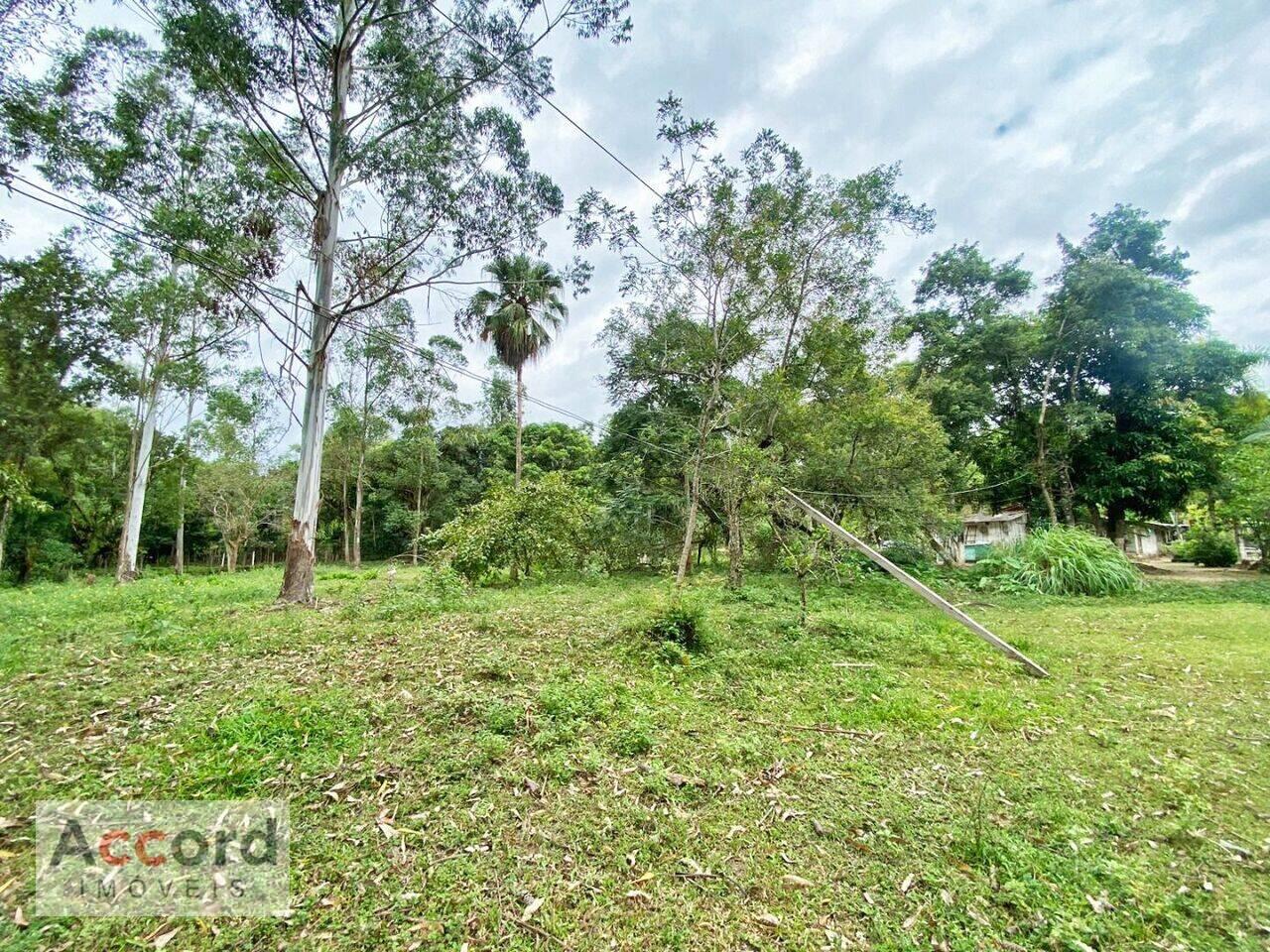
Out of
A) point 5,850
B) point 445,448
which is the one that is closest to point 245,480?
point 445,448

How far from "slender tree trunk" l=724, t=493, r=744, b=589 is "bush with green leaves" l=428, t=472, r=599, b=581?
3.44m

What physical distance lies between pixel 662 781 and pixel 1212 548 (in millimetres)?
21567

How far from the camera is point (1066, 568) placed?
9.27 metres

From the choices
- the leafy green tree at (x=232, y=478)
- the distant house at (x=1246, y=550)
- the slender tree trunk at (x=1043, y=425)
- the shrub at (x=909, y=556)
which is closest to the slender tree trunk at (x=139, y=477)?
the leafy green tree at (x=232, y=478)

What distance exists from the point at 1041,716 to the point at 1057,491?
14.6 metres

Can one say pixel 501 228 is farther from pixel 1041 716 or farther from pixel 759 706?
pixel 1041 716

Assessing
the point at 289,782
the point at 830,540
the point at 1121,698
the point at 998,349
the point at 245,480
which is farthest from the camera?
the point at 245,480

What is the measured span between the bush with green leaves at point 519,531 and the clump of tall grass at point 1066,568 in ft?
29.0

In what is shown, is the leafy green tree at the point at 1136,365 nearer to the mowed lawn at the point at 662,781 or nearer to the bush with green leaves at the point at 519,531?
the mowed lawn at the point at 662,781

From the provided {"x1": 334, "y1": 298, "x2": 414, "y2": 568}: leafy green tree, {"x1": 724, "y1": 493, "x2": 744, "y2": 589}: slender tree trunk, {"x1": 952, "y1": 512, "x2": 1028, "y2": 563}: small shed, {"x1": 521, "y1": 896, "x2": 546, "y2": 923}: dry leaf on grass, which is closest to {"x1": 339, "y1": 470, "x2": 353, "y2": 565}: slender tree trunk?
{"x1": 334, "y1": 298, "x2": 414, "y2": 568}: leafy green tree

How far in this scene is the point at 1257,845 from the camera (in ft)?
6.60

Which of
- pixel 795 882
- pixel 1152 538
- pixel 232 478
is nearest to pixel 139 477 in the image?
pixel 232 478

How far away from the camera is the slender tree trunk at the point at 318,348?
249 inches

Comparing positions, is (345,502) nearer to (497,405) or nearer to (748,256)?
(497,405)
